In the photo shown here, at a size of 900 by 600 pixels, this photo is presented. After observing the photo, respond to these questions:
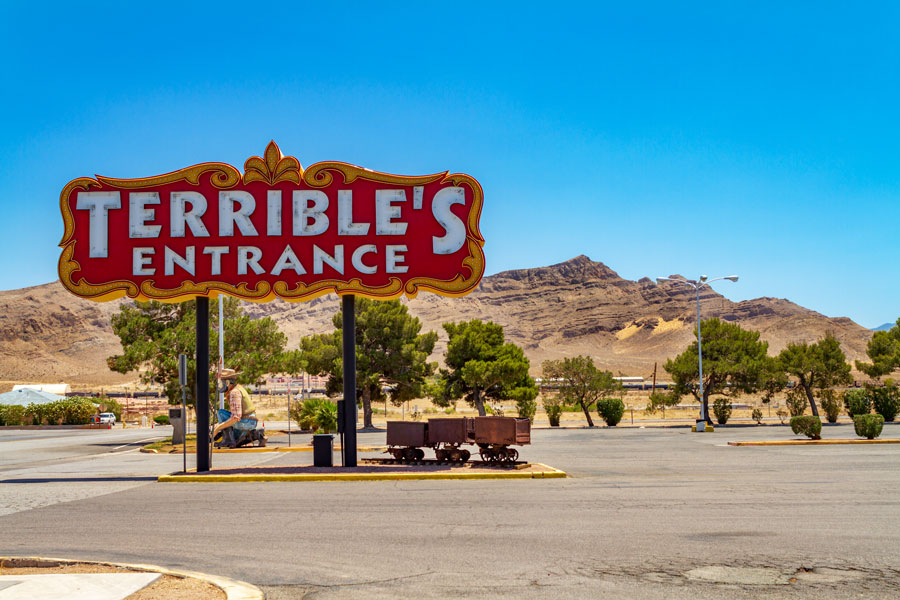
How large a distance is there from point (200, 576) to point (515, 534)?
14.2 feet

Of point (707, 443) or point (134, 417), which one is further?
point (134, 417)

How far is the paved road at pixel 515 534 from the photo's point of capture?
324 inches

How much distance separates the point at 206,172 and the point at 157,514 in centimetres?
994

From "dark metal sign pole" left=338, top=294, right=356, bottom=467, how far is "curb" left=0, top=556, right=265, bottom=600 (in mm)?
11243

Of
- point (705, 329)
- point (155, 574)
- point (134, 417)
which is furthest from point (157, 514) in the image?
point (134, 417)

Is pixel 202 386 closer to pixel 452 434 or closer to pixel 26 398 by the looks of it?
pixel 452 434

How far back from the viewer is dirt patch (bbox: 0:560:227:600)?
759cm

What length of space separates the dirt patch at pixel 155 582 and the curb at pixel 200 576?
4 cm

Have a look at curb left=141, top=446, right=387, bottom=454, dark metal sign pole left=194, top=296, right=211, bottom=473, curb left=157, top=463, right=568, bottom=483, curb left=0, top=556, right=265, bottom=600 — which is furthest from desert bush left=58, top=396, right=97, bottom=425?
curb left=0, top=556, right=265, bottom=600

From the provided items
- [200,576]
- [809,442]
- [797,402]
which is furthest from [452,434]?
[797,402]

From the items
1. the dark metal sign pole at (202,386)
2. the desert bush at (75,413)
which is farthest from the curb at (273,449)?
the desert bush at (75,413)

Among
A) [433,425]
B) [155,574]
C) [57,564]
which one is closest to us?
[155,574]

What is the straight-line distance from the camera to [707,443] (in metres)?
30.8

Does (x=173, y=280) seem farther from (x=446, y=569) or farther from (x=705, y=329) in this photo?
(x=705, y=329)
